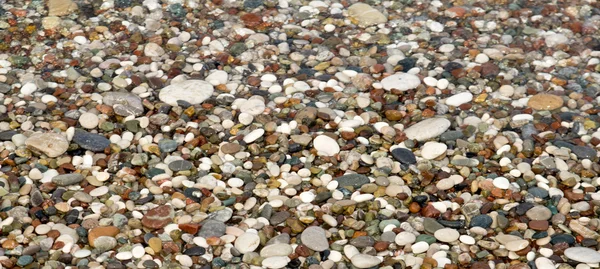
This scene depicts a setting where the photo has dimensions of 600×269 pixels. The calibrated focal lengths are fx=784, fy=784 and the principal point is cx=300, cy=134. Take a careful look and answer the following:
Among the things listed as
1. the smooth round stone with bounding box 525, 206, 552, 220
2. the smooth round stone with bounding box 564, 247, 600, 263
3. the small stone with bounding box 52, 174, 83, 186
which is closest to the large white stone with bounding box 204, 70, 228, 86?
the small stone with bounding box 52, 174, 83, 186

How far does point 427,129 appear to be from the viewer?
509 cm

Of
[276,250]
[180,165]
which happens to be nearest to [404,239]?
[276,250]

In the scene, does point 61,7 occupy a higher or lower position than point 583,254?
lower

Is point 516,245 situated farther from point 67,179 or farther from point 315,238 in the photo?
point 67,179

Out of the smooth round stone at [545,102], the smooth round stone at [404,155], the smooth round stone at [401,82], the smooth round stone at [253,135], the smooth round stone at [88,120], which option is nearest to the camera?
the smooth round stone at [404,155]

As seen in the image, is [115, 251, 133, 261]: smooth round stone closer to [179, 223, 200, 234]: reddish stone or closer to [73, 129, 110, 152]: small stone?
[179, 223, 200, 234]: reddish stone

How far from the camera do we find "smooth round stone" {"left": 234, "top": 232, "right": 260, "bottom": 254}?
4188mm

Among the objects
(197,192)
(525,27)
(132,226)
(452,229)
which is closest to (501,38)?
(525,27)

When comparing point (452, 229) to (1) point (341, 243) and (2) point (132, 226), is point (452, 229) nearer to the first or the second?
(1) point (341, 243)

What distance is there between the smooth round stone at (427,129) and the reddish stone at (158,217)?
5.40ft

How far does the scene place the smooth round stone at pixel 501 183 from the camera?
466 cm

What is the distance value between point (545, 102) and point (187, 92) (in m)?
2.49

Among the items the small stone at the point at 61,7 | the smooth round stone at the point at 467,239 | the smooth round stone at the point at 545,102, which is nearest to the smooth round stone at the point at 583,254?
the smooth round stone at the point at 467,239

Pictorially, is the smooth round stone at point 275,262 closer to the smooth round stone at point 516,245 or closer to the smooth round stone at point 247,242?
the smooth round stone at point 247,242
